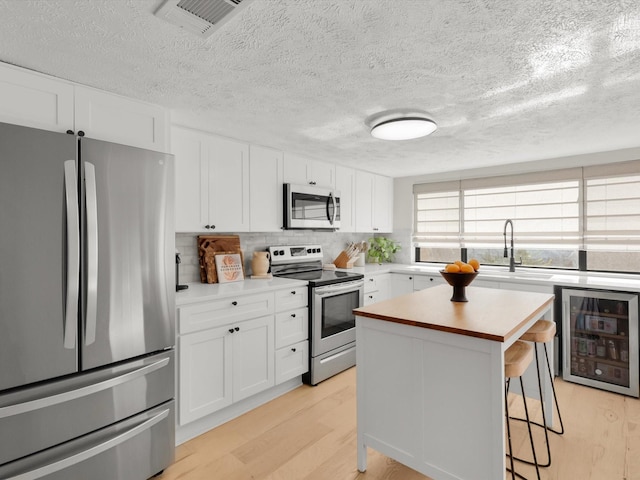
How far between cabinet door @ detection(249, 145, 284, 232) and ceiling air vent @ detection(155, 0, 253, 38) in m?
1.77

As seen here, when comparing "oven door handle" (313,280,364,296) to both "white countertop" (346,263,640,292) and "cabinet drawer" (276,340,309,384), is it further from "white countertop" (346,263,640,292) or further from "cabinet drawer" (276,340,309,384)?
"cabinet drawer" (276,340,309,384)

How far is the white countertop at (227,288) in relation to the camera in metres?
2.39

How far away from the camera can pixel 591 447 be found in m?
2.26

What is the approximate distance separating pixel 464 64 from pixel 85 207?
1996 millimetres

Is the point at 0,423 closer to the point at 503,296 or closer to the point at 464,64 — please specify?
the point at 464,64

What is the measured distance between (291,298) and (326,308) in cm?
42

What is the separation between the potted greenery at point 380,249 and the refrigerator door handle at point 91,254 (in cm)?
373

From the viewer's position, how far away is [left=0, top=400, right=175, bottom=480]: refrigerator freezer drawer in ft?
5.20

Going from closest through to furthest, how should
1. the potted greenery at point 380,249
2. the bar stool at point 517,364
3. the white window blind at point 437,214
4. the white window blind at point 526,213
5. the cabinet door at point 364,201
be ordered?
the bar stool at point 517,364 < the white window blind at point 526,213 < the cabinet door at point 364,201 < the white window blind at point 437,214 < the potted greenery at point 380,249

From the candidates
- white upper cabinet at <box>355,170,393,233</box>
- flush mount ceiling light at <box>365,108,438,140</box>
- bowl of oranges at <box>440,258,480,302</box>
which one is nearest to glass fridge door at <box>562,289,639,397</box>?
bowl of oranges at <box>440,258,480,302</box>

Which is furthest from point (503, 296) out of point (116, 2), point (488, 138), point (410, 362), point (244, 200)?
point (116, 2)

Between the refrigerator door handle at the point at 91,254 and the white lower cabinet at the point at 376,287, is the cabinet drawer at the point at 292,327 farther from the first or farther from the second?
the refrigerator door handle at the point at 91,254

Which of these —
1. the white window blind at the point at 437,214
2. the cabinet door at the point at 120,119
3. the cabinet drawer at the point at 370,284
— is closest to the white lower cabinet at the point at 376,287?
the cabinet drawer at the point at 370,284

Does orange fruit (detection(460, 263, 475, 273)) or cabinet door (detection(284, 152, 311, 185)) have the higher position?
cabinet door (detection(284, 152, 311, 185))
